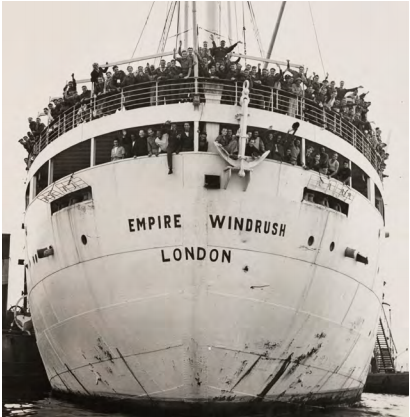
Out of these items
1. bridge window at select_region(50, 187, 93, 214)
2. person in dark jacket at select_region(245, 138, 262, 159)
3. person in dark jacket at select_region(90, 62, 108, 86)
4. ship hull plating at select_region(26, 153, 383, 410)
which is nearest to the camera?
ship hull plating at select_region(26, 153, 383, 410)

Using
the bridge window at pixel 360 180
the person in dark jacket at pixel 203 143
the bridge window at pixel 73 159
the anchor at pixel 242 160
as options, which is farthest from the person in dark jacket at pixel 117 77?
the bridge window at pixel 360 180

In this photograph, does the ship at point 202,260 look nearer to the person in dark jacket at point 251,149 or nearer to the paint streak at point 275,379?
the paint streak at point 275,379

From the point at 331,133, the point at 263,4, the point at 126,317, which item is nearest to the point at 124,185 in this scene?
the point at 126,317

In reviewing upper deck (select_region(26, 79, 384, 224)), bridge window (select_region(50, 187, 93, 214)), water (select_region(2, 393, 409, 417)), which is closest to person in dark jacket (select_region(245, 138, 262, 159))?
upper deck (select_region(26, 79, 384, 224))

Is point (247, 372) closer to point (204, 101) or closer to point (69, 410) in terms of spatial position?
point (69, 410)

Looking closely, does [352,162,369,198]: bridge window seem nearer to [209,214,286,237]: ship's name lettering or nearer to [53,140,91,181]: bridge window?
[209,214,286,237]: ship's name lettering

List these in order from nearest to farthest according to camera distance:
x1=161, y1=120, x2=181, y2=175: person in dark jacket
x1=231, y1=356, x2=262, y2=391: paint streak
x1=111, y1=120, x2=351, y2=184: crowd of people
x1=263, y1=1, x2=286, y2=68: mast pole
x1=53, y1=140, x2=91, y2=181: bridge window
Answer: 1. x1=231, y1=356, x2=262, y2=391: paint streak
2. x1=161, y1=120, x2=181, y2=175: person in dark jacket
3. x1=111, y1=120, x2=351, y2=184: crowd of people
4. x1=53, y1=140, x2=91, y2=181: bridge window
5. x1=263, y1=1, x2=286, y2=68: mast pole
